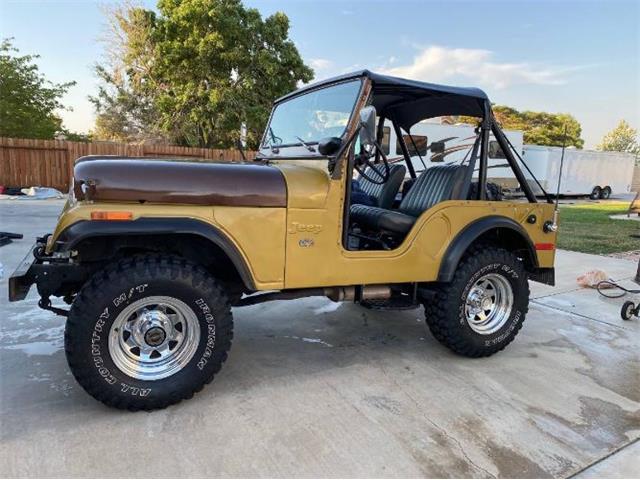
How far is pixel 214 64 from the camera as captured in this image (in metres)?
20.0

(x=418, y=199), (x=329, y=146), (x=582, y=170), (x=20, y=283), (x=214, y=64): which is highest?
(x=214, y=64)

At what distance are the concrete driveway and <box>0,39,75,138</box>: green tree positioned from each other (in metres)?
20.3

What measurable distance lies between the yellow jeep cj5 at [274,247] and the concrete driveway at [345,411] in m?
0.27

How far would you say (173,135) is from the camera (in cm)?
2200

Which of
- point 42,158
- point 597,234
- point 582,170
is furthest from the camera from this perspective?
point 582,170

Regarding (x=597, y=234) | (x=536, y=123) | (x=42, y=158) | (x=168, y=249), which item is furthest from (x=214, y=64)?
(x=536, y=123)

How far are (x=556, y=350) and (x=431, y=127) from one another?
14.2 m

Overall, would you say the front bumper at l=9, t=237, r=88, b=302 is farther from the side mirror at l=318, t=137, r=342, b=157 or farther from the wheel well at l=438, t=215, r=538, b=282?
the wheel well at l=438, t=215, r=538, b=282

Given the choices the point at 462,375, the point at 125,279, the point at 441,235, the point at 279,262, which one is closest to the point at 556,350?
the point at 462,375

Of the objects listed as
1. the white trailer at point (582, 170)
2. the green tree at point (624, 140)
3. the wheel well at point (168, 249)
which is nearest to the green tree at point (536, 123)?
the green tree at point (624, 140)

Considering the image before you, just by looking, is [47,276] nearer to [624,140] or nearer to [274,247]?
[274,247]

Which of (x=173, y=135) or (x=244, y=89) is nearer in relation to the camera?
(x=244, y=89)

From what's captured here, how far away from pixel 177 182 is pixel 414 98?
2.23 meters

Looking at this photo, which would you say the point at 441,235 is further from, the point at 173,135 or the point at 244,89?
the point at 173,135
